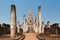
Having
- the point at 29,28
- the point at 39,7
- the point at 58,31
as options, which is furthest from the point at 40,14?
the point at 29,28

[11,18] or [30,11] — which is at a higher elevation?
[30,11]

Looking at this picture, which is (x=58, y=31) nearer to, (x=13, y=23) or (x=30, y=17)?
(x=13, y=23)

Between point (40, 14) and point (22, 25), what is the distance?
2464cm

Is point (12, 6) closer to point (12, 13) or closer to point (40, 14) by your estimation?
point (12, 13)

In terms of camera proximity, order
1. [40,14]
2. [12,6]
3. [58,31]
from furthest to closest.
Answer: [40,14] → [58,31] → [12,6]

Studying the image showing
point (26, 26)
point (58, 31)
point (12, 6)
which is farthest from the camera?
point (26, 26)

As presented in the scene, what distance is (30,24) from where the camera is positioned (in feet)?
188

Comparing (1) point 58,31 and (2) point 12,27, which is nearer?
(2) point 12,27

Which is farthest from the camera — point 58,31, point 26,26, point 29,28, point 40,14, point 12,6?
point 29,28

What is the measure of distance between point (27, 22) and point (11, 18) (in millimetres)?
38986

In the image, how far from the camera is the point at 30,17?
5600 centimetres

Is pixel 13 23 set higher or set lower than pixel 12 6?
lower

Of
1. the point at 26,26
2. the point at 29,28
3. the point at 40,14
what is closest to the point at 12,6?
the point at 40,14

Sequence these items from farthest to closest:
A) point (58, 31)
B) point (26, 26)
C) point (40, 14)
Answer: point (26, 26) < point (40, 14) < point (58, 31)
